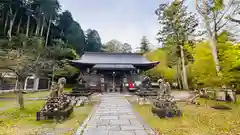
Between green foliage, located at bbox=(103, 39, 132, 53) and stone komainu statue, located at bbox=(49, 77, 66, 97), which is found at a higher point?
green foliage, located at bbox=(103, 39, 132, 53)

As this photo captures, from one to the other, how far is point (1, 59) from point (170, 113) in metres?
9.94

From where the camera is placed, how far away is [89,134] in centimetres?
343

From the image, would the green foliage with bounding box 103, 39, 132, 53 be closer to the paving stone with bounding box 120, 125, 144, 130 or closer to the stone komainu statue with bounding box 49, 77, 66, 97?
the stone komainu statue with bounding box 49, 77, 66, 97

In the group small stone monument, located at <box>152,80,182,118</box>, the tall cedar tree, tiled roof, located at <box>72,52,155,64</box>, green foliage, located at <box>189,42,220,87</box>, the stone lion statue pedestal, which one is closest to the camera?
the stone lion statue pedestal

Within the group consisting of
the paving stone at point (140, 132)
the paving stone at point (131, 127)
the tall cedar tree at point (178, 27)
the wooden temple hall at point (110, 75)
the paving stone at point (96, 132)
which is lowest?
the paving stone at point (131, 127)

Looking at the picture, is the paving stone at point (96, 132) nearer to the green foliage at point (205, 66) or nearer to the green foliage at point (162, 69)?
the green foliage at point (205, 66)

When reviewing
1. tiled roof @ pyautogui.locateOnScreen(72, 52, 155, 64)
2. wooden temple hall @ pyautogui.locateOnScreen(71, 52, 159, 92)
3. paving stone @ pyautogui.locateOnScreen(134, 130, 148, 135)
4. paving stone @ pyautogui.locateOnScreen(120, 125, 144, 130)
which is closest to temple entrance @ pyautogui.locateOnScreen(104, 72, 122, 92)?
wooden temple hall @ pyautogui.locateOnScreen(71, 52, 159, 92)

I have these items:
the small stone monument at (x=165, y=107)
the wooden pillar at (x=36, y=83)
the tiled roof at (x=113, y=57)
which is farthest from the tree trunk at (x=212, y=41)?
the wooden pillar at (x=36, y=83)

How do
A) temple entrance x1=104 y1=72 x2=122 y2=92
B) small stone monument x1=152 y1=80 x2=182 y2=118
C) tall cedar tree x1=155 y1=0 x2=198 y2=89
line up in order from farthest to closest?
tall cedar tree x1=155 y1=0 x2=198 y2=89 → temple entrance x1=104 y1=72 x2=122 y2=92 → small stone monument x1=152 y1=80 x2=182 y2=118

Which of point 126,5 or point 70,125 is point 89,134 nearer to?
point 70,125

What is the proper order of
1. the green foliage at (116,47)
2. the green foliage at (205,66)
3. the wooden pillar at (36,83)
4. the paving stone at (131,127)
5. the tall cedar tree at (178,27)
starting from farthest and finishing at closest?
the green foliage at (116,47)
the tall cedar tree at (178,27)
the wooden pillar at (36,83)
the green foliage at (205,66)
the paving stone at (131,127)

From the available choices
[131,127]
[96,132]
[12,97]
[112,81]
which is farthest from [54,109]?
[112,81]

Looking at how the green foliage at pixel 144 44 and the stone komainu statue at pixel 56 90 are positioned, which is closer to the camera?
the stone komainu statue at pixel 56 90

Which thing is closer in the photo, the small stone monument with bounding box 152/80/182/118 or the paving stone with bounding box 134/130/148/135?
the paving stone with bounding box 134/130/148/135
